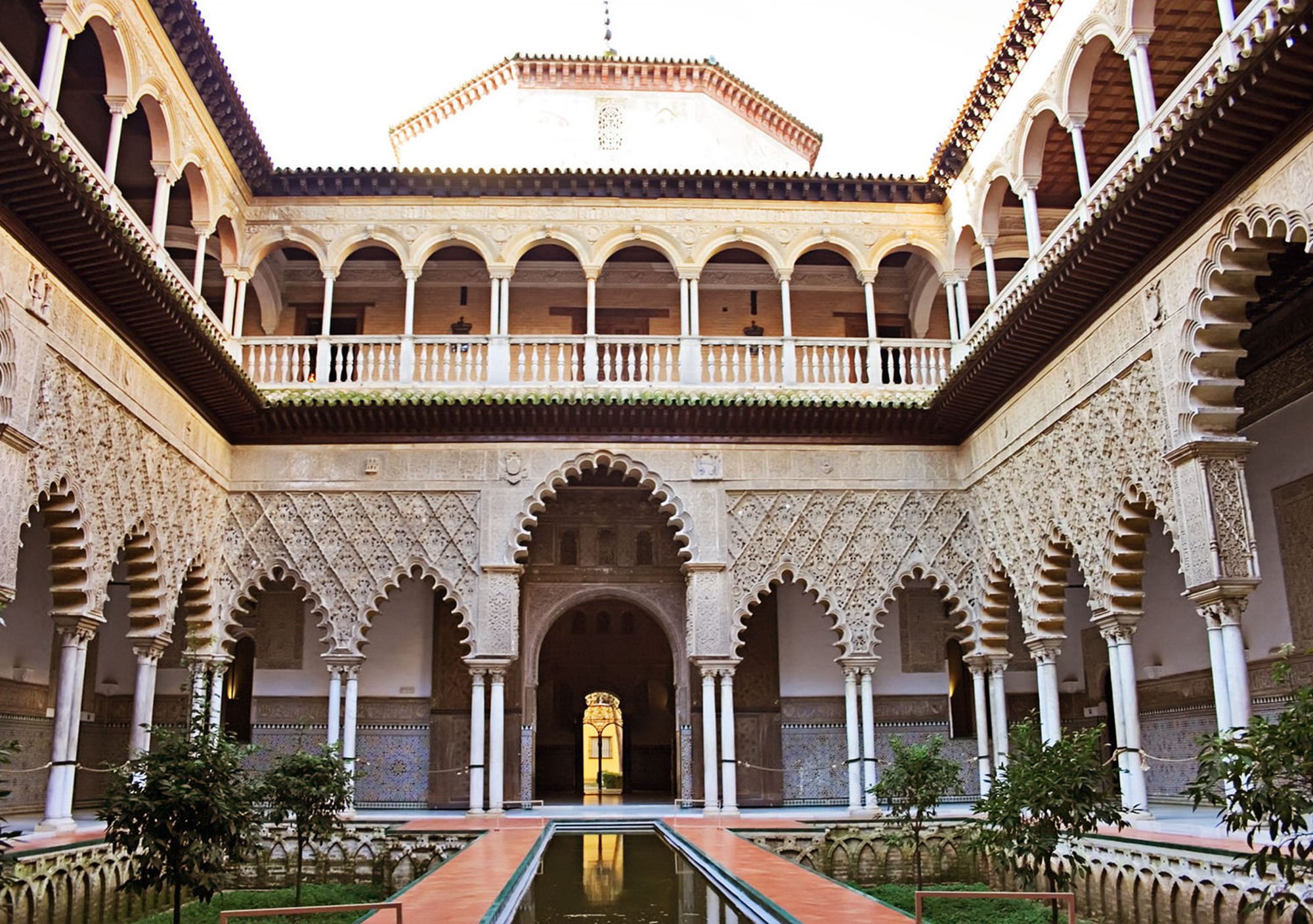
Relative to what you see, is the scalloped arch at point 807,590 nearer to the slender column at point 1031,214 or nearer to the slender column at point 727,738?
the slender column at point 727,738

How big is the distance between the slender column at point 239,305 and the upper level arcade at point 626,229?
32mm

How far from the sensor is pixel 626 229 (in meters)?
12.7

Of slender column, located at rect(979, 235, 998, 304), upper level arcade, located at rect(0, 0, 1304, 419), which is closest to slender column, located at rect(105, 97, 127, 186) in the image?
upper level arcade, located at rect(0, 0, 1304, 419)

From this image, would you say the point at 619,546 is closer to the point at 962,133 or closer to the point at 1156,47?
the point at 962,133

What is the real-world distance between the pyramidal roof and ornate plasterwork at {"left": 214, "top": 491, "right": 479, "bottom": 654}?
7192mm

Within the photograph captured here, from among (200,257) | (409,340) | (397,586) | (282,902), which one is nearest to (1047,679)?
(397,586)

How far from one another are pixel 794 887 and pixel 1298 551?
225 inches

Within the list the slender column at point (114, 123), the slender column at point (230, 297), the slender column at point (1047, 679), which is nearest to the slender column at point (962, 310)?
the slender column at point (1047, 679)

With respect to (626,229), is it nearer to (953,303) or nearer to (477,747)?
(953,303)

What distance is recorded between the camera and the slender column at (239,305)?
12.1 m

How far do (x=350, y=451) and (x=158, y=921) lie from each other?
5395 millimetres

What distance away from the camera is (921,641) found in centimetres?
1346

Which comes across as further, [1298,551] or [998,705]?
[998,705]

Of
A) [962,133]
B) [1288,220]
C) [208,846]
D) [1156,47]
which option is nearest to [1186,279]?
[1288,220]
